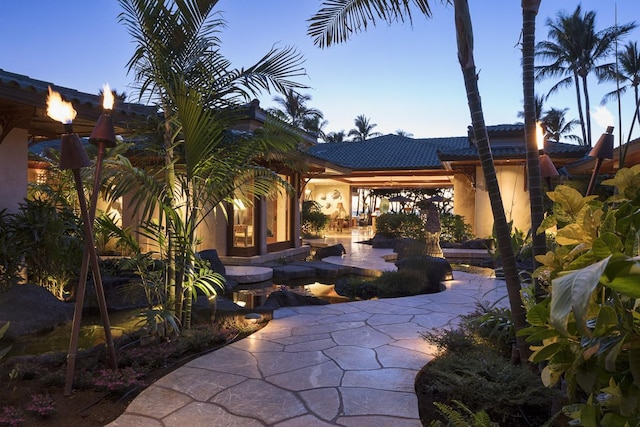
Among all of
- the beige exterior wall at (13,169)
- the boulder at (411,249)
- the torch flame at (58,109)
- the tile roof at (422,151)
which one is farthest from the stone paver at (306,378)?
the tile roof at (422,151)

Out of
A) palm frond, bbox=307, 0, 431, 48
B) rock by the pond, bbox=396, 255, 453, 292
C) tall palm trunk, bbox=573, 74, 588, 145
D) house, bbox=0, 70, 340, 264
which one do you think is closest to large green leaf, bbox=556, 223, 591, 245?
palm frond, bbox=307, 0, 431, 48

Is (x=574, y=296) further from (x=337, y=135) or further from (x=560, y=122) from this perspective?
(x=337, y=135)

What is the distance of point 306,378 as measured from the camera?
359 cm

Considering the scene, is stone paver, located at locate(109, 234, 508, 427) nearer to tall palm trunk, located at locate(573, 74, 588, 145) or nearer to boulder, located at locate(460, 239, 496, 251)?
boulder, located at locate(460, 239, 496, 251)

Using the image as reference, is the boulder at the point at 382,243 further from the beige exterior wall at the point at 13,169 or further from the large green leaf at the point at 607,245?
the large green leaf at the point at 607,245

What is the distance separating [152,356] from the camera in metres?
3.95

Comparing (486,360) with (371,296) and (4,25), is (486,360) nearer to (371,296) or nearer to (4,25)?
(371,296)

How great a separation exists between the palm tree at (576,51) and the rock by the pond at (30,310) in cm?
2749

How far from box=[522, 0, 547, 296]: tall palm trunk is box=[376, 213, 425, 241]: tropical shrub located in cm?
1346

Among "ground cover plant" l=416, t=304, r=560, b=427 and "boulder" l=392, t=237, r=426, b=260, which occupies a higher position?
"boulder" l=392, t=237, r=426, b=260

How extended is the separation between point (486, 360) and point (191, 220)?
3006mm

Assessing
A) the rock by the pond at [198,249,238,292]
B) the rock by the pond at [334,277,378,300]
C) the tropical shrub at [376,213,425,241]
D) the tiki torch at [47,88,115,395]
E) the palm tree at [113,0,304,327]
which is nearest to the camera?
the tiki torch at [47,88,115,395]

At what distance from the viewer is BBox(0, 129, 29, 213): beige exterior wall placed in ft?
21.0

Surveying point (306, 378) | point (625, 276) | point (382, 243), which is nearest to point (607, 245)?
point (625, 276)
